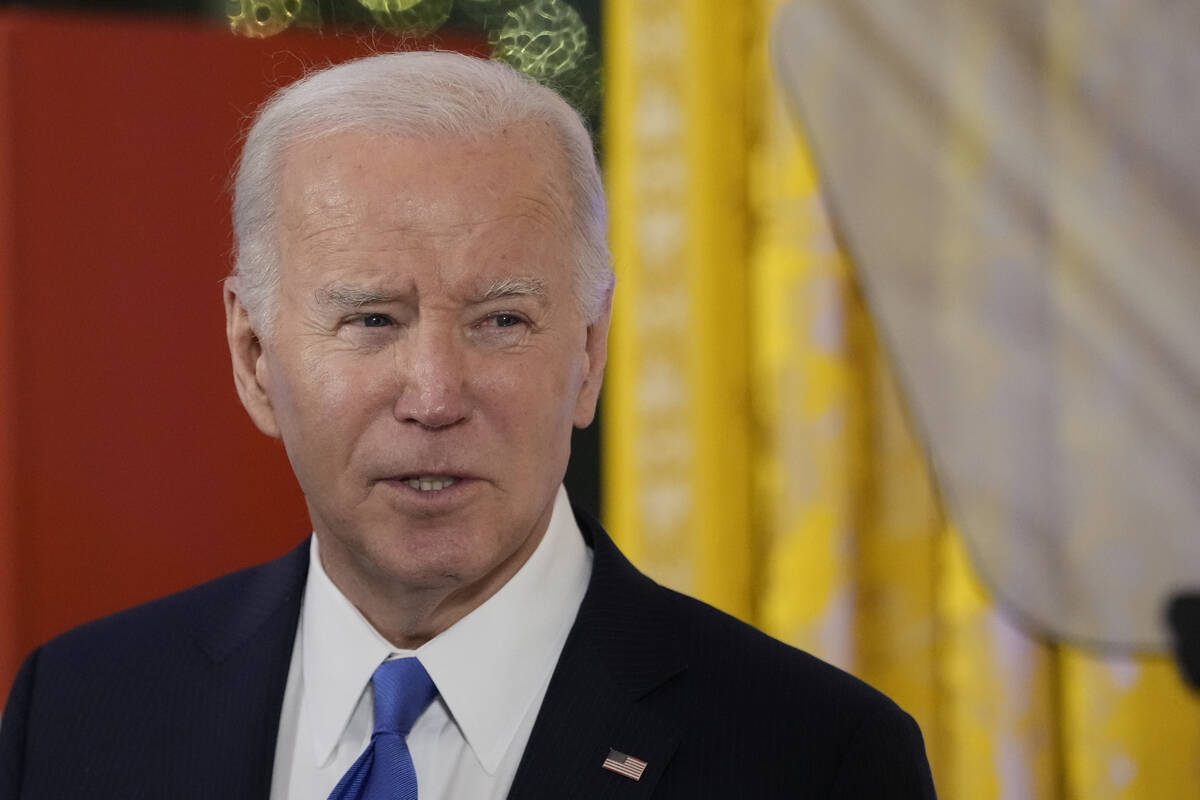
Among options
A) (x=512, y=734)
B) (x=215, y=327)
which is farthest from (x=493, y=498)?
(x=215, y=327)

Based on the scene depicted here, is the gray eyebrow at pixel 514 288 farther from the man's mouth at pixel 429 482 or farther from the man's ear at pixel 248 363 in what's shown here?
the man's ear at pixel 248 363

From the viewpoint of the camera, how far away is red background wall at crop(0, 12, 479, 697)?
67.7 inches

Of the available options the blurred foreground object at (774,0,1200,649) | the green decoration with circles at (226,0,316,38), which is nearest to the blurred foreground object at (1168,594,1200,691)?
the blurred foreground object at (774,0,1200,649)

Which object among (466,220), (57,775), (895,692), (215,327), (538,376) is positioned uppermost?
(466,220)

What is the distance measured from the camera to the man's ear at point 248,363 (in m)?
1.28

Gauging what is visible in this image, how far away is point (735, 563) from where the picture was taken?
7.62 feet

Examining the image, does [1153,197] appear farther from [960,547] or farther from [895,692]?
[895,692]

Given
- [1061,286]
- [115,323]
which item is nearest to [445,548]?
[115,323]

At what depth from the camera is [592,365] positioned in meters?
1.27

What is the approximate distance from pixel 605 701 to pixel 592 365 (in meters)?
0.31

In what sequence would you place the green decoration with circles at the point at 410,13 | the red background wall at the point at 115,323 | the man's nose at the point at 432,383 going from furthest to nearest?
the green decoration with circles at the point at 410,13, the red background wall at the point at 115,323, the man's nose at the point at 432,383

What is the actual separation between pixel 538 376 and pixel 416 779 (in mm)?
361

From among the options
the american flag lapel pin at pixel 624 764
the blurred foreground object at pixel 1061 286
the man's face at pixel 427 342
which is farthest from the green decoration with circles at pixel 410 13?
the american flag lapel pin at pixel 624 764

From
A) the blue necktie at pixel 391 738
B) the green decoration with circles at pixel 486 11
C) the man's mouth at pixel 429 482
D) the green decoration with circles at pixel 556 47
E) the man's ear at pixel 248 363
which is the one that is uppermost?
the green decoration with circles at pixel 486 11
